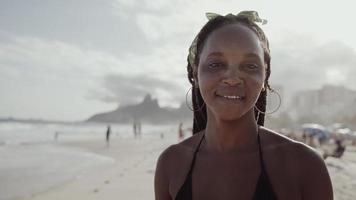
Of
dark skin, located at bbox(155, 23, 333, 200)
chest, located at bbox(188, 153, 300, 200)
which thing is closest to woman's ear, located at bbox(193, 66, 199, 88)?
→ dark skin, located at bbox(155, 23, 333, 200)

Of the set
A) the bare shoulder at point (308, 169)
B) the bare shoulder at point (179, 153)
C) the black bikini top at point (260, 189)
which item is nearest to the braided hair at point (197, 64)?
the bare shoulder at point (179, 153)

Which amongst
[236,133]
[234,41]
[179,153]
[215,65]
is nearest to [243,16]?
[234,41]

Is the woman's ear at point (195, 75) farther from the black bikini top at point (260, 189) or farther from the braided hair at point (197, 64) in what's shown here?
the black bikini top at point (260, 189)

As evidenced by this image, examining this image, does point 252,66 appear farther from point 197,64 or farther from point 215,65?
point 197,64

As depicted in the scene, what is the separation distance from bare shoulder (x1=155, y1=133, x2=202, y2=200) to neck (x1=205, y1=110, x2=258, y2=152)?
18cm

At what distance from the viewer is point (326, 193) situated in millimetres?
1644

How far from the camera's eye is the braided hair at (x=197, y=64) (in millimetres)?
1937

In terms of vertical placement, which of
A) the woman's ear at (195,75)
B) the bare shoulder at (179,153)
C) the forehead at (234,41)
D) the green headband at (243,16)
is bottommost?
the bare shoulder at (179,153)

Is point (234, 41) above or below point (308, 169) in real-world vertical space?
above

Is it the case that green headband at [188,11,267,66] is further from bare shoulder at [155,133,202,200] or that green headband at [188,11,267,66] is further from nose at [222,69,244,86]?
bare shoulder at [155,133,202,200]

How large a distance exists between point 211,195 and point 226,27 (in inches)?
30.3

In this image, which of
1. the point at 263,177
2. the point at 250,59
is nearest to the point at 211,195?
the point at 263,177

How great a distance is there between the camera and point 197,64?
2.04 m

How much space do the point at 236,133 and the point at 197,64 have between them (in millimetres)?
409
